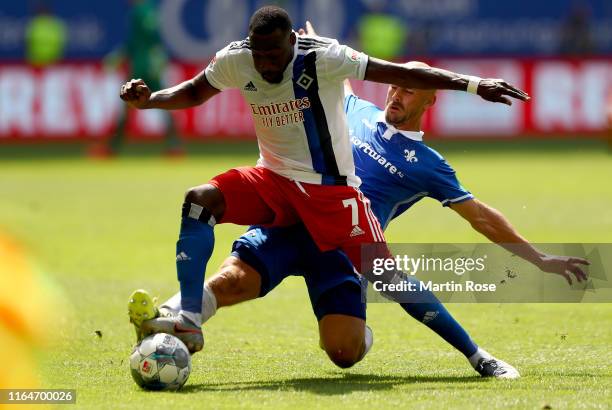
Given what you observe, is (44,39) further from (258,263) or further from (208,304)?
(208,304)

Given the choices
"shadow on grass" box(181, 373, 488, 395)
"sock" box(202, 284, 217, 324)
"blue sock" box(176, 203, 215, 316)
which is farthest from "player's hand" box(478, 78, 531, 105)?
"sock" box(202, 284, 217, 324)

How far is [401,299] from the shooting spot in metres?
6.84

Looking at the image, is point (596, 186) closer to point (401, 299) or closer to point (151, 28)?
point (151, 28)

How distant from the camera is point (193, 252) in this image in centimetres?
642

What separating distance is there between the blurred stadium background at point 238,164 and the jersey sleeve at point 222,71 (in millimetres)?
1593

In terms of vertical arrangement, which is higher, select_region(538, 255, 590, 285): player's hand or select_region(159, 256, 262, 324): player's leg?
select_region(538, 255, 590, 285): player's hand

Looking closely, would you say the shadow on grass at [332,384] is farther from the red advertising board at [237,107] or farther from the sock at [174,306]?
the red advertising board at [237,107]

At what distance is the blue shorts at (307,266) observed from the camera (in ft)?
22.7

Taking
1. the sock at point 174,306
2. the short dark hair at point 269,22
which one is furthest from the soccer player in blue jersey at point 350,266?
the short dark hair at point 269,22

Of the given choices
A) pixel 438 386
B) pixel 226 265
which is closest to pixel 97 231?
pixel 226 265

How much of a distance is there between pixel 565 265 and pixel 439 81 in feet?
4.58

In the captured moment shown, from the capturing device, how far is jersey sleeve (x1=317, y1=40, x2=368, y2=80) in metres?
6.39

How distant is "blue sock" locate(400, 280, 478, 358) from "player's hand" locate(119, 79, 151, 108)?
6.33ft

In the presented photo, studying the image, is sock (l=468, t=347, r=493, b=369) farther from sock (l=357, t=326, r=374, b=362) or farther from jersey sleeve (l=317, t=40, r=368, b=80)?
jersey sleeve (l=317, t=40, r=368, b=80)
